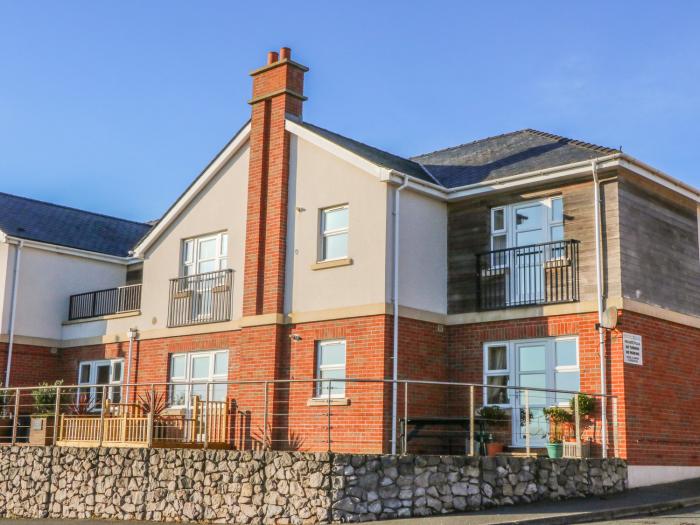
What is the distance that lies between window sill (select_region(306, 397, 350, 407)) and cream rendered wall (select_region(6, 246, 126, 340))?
9963mm

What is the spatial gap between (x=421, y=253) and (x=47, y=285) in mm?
11595

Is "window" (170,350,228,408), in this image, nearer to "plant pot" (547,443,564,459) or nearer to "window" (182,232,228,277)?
"window" (182,232,228,277)

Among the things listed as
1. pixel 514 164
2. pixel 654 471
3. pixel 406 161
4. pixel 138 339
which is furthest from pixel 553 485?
pixel 138 339

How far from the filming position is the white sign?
53.0 ft

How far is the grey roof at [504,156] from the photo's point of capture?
60.2ft

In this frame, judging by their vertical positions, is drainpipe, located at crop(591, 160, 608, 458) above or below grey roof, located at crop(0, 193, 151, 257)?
below

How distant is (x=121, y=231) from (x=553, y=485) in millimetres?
18122

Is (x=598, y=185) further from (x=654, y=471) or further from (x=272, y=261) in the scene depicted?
(x=272, y=261)

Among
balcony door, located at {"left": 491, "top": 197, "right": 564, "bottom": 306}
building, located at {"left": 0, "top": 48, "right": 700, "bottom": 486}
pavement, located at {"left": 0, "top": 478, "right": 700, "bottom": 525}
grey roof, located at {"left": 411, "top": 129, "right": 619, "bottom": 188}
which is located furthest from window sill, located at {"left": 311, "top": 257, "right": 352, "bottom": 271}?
pavement, located at {"left": 0, "top": 478, "right": 700, "bottom": 525}

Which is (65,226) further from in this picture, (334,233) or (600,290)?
(600,290)

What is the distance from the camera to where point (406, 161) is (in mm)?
21578

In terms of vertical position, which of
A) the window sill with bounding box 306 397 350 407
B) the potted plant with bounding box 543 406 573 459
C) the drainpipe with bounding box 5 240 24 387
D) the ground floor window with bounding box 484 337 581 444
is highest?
the drainpipe with bounding box 5 240 24 387

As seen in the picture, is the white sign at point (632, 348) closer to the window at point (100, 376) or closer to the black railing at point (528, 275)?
the black railing at point (528, 275)

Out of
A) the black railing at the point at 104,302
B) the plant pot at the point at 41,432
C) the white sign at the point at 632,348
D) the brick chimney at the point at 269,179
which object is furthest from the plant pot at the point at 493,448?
the black railing at the point at 104,302
